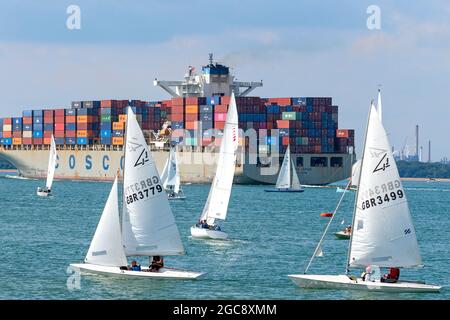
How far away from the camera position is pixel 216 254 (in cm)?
4838

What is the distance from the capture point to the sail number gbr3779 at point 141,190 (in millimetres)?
36625

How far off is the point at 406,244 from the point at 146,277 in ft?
29.2

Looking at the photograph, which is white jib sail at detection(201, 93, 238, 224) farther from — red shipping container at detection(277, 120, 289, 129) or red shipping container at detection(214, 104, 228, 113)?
red shipping container at detection(214, 104, 228, 113)

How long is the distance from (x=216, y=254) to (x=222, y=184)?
502 centimetres

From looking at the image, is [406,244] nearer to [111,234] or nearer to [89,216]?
[111,234]

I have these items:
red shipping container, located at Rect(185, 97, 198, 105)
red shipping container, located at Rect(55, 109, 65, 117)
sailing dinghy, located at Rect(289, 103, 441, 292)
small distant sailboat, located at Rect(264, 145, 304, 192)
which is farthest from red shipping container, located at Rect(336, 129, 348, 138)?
sailing dinghy, located at Rect(289, 103, 441, 292)

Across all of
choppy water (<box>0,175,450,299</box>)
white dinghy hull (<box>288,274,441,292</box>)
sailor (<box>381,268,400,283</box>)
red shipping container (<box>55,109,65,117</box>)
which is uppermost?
red shipping container (<box>55,109,65,117</box>)

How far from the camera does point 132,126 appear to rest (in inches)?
1411

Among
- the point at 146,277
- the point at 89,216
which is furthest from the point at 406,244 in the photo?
the point at 89,216

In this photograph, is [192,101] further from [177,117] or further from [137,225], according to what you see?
[137,225]

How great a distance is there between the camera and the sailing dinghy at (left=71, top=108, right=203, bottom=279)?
36.4 m

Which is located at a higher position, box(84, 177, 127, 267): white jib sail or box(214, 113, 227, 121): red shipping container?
box(214, 113, 227, 121): red shipping container

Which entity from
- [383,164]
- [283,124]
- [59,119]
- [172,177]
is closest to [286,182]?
[283,124]

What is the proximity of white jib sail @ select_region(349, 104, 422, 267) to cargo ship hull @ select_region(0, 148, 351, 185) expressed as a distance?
106545mm
